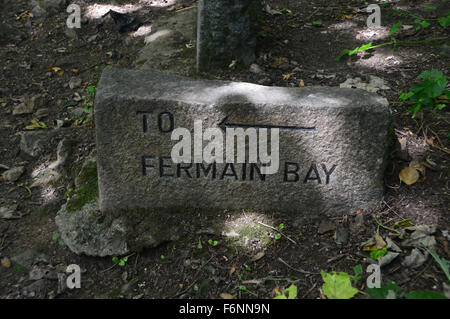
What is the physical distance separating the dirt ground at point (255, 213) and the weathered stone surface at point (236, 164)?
0.52 feet

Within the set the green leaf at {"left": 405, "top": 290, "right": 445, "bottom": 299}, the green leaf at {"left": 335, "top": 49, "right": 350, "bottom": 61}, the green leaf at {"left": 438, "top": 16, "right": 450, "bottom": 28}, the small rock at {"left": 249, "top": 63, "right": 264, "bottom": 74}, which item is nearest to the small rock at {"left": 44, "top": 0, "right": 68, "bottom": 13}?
the small rock at {"left": 249, "top": 63, "right": 264, "bottom": 74}

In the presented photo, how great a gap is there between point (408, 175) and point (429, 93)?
518 millimetres

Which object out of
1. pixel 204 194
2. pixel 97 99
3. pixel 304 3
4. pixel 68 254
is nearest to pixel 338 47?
pixel 304 3

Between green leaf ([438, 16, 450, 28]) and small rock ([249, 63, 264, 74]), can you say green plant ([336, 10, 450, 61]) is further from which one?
small rock ([249, 63, 264, 74])

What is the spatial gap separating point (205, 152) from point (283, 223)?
0.56m

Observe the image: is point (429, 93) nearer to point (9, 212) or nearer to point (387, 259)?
point (387, 259)

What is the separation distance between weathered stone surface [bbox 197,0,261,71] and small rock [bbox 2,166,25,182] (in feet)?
4.71

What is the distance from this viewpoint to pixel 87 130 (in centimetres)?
324

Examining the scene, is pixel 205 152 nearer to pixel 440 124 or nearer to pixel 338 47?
pixel 440 124

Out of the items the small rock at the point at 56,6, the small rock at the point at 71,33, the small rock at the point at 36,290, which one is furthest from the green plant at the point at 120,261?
the small rock at the point at 56,6

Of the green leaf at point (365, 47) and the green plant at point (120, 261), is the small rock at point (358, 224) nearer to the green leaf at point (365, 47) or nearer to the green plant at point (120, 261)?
the green plant at point (120, 261)

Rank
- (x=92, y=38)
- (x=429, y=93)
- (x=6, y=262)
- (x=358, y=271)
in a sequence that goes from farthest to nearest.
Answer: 1. (x=92, y=38)
2. (x=429, y=93)
3. (x=6, y=262)
4. (x=358, y=271)

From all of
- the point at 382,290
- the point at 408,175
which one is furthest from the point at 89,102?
the point at 382,290

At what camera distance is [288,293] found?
6.68ft
